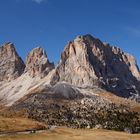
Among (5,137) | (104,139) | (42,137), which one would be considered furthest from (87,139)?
(5,137)

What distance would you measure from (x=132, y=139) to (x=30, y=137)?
47.7 metres

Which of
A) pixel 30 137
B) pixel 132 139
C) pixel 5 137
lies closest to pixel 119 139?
pixel 132 139

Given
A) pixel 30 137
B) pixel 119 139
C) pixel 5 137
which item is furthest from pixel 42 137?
pixel 119 139

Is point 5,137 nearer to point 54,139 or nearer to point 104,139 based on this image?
point 54,139

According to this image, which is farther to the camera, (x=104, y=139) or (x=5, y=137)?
(x=104, y=139)

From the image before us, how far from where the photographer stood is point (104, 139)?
590 ft

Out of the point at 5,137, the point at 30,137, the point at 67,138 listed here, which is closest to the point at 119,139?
the point at 67,138

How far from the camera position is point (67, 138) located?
584ft

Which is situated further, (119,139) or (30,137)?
(119,139)

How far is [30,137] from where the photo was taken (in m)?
174

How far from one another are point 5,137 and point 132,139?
193 feet

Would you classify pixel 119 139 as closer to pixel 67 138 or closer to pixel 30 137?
pixel 67 138

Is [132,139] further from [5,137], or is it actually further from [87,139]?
[5,137]

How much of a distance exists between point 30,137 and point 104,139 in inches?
1291
